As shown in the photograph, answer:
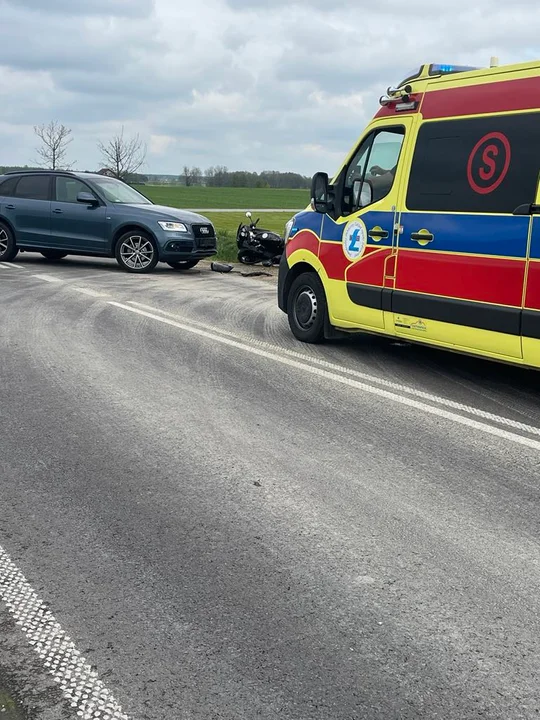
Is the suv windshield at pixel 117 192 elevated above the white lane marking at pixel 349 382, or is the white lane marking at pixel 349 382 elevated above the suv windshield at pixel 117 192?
Answer: the suv windshield at pixel 117 192

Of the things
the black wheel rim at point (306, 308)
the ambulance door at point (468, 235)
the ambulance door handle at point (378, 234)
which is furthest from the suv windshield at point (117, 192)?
the ambulance door at point (468, 235)

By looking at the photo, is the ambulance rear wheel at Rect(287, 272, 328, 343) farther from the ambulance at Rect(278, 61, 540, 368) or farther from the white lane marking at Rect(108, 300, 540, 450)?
the white lane marking at Rect(108, 300, 540, 450)

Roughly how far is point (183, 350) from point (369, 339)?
2.29 m

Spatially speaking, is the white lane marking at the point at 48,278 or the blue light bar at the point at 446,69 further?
the white lane marking at the point at 48,278

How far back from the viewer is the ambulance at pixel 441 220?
6.02 m

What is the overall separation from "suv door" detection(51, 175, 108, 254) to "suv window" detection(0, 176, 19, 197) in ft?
3.09

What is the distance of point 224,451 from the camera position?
16.4ft

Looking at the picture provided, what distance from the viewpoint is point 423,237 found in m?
6.82

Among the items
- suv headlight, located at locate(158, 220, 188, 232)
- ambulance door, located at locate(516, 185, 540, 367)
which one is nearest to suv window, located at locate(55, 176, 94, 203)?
suv headlight, located at locate(158, 220, 188, 232)

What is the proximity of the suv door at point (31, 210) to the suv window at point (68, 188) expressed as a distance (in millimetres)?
204

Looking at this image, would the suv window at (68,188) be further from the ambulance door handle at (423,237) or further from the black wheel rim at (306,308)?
the ambulance door handle at (423,237)

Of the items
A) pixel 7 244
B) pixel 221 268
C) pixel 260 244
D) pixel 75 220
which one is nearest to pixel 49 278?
pixel 75 220

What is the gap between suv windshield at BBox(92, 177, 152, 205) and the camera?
15508mm

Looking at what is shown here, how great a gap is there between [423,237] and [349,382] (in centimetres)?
136
